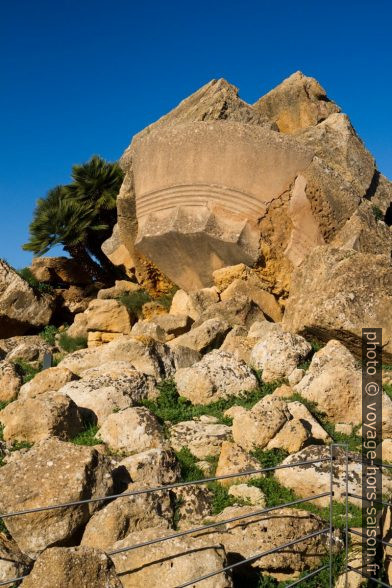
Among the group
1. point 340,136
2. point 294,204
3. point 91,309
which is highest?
point 340,136

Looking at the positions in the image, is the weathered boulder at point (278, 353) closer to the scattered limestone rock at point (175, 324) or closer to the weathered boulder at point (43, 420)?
the scattered limestone rock at point (175, 324)

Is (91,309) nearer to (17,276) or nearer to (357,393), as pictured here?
(17,276)

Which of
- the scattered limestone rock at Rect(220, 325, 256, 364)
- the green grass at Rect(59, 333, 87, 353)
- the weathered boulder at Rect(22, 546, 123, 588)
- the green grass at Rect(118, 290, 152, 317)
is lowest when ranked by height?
the weathered boulder at Rect(22, 546, 123, 588)

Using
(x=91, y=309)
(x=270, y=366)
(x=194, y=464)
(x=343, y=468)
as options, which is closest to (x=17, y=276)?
(x=91, y=309)

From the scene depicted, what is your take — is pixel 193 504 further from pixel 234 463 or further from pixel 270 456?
pixel 270 456

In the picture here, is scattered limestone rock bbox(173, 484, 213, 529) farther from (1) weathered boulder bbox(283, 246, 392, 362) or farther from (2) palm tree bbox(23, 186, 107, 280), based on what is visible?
(2) palm tree bbox(23, 186, 107, 280)

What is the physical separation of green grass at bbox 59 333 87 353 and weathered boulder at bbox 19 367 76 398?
3.80 metres

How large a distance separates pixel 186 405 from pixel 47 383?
69.5 inches

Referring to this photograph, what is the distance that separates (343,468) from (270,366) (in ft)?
9.01

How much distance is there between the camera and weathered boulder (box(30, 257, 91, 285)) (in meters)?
15.0

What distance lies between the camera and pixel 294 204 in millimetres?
11523

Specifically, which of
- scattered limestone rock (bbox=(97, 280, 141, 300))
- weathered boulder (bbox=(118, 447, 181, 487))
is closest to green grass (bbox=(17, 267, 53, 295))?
scattered limestone rock (bbox=(97, 280, 141, 300))

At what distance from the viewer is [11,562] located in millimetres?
4082

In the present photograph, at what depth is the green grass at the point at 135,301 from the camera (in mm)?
12344
